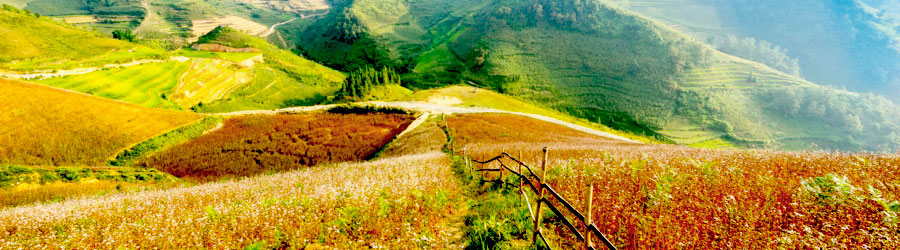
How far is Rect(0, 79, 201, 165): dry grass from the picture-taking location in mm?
19922

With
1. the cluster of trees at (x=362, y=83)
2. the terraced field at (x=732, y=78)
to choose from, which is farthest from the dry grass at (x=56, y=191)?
the terraced field at (x=732, y=78)

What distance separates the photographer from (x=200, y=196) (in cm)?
837

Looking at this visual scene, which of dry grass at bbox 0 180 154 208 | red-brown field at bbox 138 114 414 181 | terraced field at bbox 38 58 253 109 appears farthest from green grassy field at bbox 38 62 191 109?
dry grass at bbox 0 180 154 208

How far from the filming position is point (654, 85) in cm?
12938

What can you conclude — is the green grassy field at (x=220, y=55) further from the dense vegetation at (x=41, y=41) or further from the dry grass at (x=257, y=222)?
the dry grass at (x=257, y=222)

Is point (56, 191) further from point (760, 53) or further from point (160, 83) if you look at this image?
point (760, 53)

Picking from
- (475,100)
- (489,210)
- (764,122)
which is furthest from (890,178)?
(764,122)

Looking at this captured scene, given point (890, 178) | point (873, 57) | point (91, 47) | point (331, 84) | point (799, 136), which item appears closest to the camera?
point (890, 178)

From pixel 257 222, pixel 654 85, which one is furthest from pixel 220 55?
pixel 654 85

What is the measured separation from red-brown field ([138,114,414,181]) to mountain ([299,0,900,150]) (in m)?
103

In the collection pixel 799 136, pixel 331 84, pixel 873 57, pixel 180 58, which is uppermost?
pixel 873 57

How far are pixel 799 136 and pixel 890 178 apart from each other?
156 metres

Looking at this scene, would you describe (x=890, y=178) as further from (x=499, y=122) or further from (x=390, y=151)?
(x=499, y=122)

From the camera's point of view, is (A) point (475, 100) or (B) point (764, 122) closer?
(A) point (475, 100)
